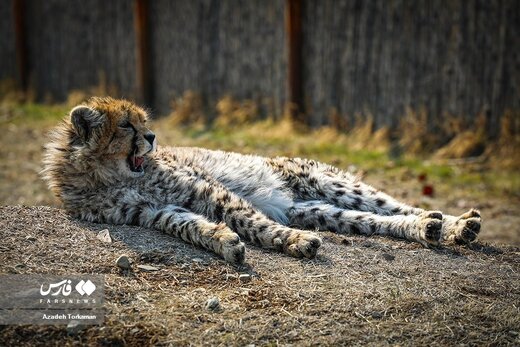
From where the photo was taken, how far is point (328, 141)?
10984 millimetres

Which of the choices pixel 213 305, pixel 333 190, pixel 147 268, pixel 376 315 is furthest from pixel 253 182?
pixel 376 315

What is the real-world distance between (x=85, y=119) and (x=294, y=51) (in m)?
5.96

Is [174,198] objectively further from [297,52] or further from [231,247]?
[297,52]

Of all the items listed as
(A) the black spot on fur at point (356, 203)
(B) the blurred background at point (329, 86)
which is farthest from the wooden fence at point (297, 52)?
(A) the black spot on fur at point (356, 203)

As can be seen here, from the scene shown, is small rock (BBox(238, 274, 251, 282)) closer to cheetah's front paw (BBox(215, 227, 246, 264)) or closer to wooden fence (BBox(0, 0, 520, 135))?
cheetah's front paw (BBox(215, 227, 246, 264))

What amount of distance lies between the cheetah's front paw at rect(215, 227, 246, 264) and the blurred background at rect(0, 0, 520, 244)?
3.78 m

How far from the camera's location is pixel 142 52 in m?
13.2

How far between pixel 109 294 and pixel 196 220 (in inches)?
39.7

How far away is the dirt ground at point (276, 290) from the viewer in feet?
13.7

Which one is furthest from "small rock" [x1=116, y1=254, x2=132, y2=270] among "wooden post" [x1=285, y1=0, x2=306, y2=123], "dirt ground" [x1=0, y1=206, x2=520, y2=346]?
"wooden post" [x1=285, y1=0, x2=306, y2=123]

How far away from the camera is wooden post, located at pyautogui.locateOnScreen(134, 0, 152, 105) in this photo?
42.8 ft

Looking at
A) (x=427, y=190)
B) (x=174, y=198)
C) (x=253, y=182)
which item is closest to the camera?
(x=174, y=198)

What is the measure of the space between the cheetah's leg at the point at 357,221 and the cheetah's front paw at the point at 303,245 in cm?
89

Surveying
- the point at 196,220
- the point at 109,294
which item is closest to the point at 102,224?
the point at 196,220
